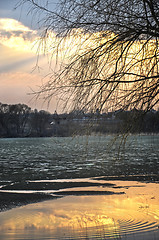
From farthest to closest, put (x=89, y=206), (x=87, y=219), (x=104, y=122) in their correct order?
1. (x=89, y=206)
2. (x=87, y=219)
3. (x=104, y=122)

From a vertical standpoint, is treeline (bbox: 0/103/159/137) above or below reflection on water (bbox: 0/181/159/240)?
above

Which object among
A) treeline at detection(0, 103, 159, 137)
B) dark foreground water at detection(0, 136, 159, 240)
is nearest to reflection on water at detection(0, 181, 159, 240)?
dark foreground water at detection(0, 136, 159, 240)

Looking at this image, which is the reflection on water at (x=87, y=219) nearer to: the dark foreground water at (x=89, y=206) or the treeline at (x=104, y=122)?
the dark foreground water at (x=89, y=206)

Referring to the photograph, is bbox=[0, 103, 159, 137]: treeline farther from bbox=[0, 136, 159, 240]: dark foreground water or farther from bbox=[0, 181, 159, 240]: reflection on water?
bbox=[0, 181, 159, 240]: reflection on water

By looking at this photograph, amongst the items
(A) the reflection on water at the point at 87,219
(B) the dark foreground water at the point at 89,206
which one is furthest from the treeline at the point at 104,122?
(A) the reflection on water at the point at 87,219

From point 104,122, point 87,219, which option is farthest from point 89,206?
point 104,122

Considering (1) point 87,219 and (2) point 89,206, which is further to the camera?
(2) point 89,206

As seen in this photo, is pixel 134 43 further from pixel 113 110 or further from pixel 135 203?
pixel 135 203

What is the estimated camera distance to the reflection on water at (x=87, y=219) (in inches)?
187

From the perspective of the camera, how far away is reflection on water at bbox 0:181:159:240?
15.6 ft

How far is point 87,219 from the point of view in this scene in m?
5.62

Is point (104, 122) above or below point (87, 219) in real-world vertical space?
above

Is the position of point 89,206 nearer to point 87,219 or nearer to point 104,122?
point 87,219

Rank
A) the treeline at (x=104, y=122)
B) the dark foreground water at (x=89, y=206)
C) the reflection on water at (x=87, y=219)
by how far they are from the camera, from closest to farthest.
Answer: the treeline at (x=104, y=122)
the dark foreground water at (x=89, y=206)
the reflection on water at (x=87, y=219)
